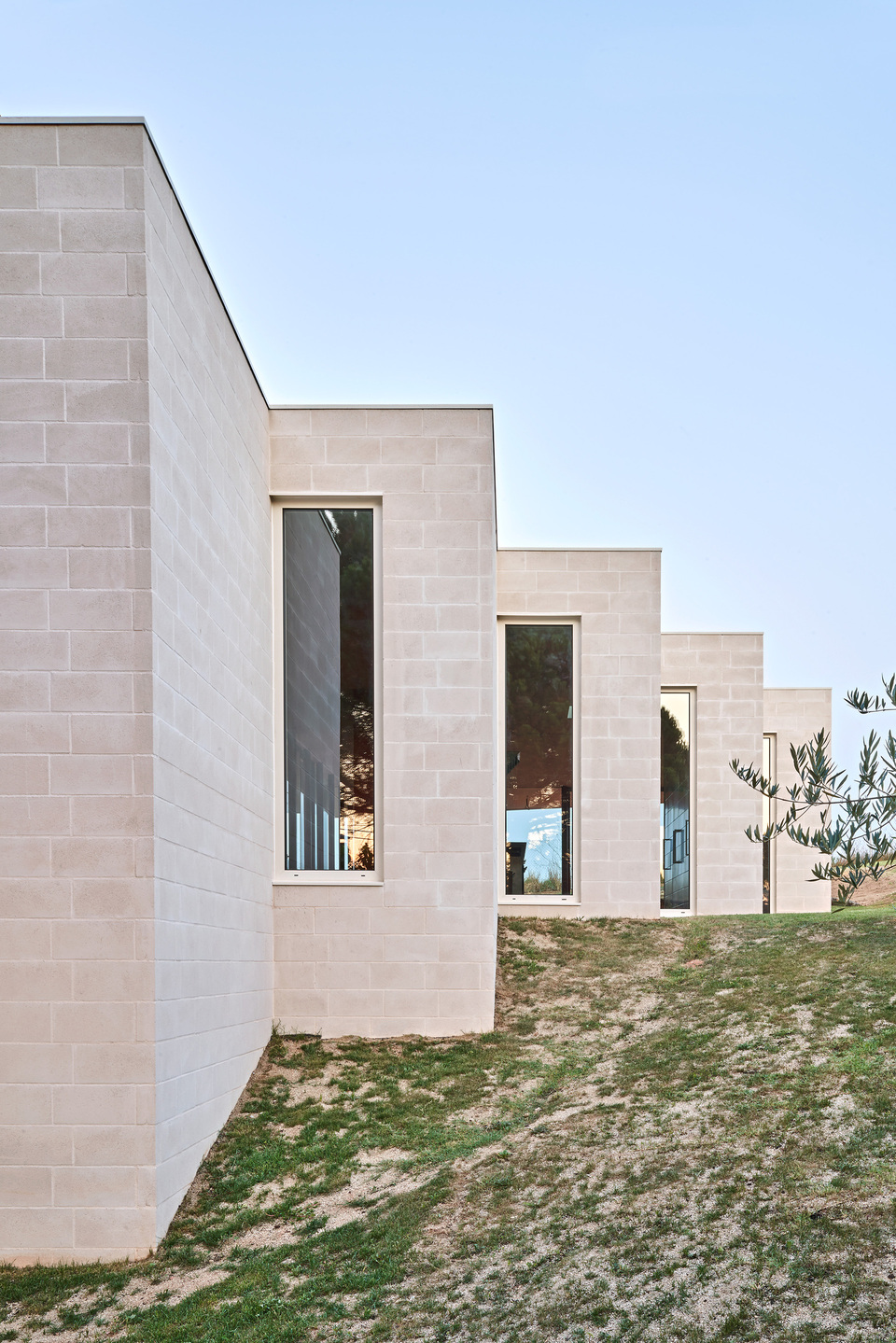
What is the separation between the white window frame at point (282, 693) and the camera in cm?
834

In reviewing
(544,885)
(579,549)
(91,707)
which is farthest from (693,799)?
(91,707)

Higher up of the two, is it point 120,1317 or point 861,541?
point 861,541

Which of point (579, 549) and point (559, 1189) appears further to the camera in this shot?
point (579, 549)

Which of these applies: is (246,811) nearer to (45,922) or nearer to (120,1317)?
(45,922)

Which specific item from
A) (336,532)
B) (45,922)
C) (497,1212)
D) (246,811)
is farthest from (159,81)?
(497,1212)

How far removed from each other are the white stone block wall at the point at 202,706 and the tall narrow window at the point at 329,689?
457 mm

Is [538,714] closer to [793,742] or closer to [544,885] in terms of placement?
[544,885]

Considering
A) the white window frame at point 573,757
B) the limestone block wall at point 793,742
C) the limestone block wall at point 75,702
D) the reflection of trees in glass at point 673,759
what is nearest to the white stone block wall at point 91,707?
the limestone block wall at point 75,702

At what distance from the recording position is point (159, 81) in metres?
15.7

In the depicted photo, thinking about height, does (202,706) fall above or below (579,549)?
below

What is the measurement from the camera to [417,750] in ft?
27.6

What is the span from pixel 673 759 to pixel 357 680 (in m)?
7.42

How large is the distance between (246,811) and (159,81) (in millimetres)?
12856

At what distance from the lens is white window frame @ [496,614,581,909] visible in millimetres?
11555
